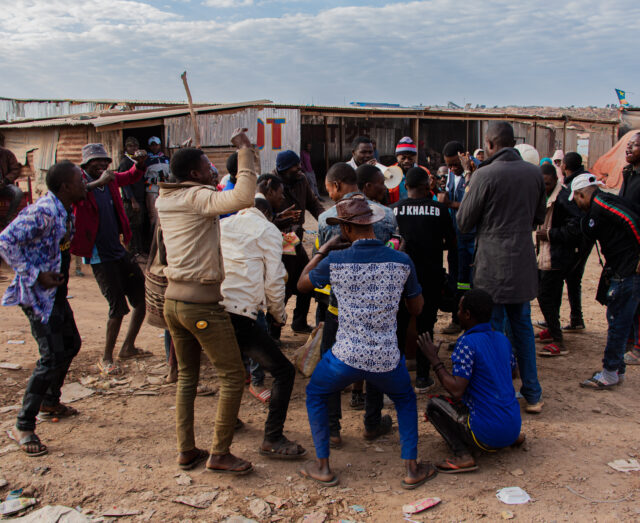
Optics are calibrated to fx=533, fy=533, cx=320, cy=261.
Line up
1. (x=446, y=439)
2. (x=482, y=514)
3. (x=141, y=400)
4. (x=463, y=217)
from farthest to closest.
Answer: (x=141, y=400) → (x=463, y=217) → (x=446, y=439) → (x=482, y=514)

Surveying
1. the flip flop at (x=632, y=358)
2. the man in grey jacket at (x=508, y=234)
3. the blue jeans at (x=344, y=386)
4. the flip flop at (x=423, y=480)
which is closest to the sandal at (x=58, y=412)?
the blue jeans at (x=344, y=386)

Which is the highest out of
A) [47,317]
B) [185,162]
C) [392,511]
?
[185,162]

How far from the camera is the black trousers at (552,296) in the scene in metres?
5.89

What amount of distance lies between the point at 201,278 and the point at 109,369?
2.60 m

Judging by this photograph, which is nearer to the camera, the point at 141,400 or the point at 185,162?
the point at 185,162

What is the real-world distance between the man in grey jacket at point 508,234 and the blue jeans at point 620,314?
3.21 feet

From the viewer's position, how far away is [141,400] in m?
4.75

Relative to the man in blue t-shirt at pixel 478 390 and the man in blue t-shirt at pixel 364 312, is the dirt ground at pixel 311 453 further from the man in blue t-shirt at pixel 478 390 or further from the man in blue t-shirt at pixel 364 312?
the man in blue t-shirt at pixel 364 312

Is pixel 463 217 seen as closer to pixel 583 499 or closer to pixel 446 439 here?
pixel 446 439

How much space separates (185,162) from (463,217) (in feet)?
7.46

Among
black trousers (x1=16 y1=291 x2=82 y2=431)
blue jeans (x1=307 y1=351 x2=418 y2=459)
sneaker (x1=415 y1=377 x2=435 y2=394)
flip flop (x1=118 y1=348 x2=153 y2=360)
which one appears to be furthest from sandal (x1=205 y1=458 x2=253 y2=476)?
flip flop (x1=118 y1=348 x2=153 y2=360)

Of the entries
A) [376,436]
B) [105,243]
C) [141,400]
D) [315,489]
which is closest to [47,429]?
[141,400]

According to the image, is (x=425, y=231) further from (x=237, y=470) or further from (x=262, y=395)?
(x=237, y=470)

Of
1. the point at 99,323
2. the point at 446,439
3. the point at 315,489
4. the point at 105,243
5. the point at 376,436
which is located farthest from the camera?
the point at 99,323
